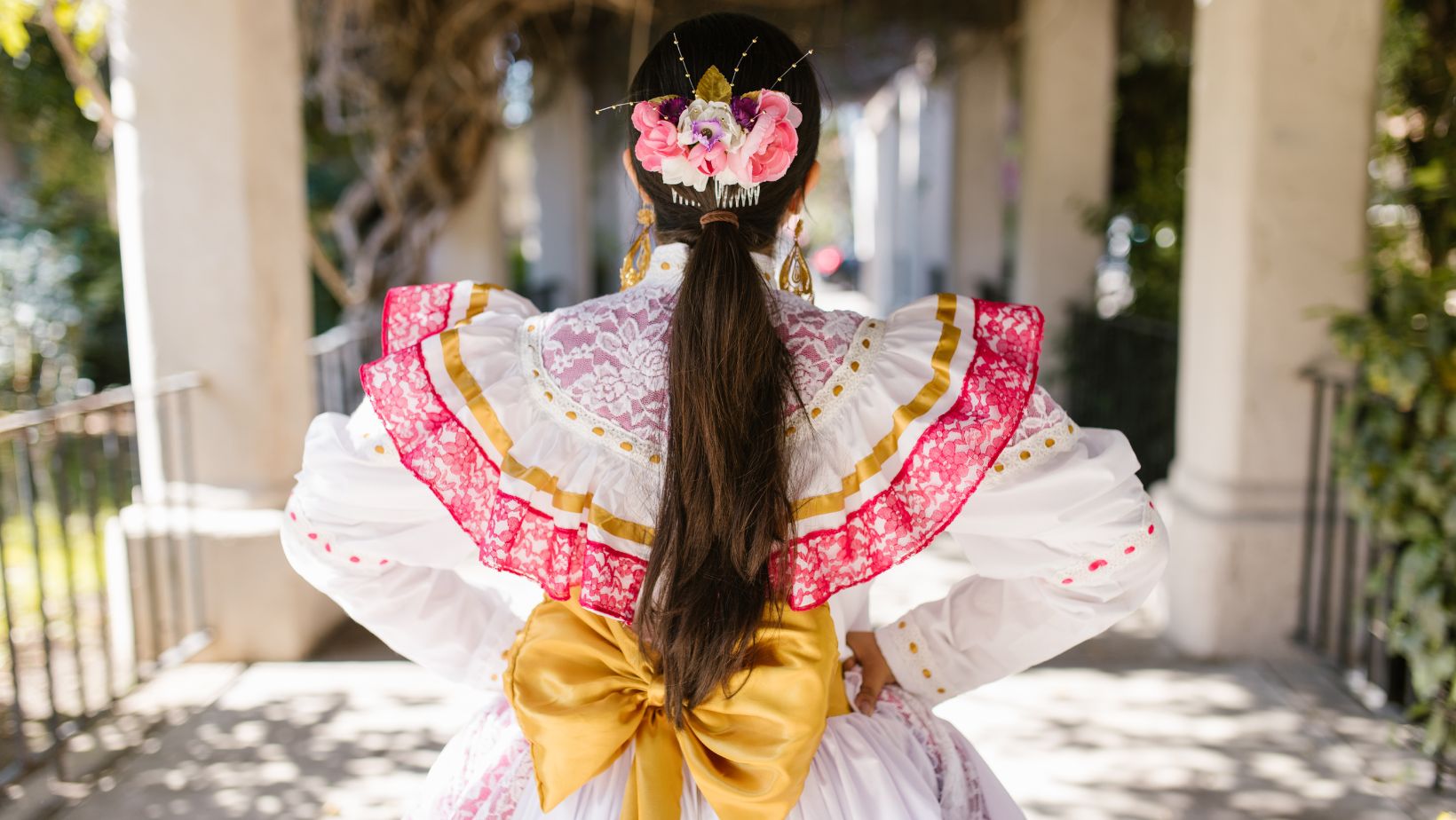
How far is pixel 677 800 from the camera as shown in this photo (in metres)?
1.18

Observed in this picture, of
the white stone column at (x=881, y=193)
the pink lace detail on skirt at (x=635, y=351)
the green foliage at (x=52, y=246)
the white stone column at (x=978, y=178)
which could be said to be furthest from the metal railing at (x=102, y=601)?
the white stone column at (x=881, y=193)

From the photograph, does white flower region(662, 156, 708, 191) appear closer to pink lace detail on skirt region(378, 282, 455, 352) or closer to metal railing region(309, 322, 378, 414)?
pink lace detail on skirt region(378, 282, 455, 352)

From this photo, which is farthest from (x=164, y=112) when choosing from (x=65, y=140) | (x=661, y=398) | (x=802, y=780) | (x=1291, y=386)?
(x=65, y=140)

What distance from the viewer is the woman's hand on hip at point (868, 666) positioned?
135 centimetres

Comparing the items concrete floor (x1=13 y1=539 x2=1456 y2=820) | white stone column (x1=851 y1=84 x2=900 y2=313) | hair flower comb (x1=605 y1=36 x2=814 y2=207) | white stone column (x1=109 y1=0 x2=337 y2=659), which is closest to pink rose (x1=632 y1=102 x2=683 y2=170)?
hair flower comb (x1=605 y1=36 x2=814 y2=207)

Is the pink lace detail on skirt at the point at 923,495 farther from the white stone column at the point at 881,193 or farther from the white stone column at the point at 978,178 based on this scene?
the white stone column at the point at 881,193

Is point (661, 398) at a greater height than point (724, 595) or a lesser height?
greater

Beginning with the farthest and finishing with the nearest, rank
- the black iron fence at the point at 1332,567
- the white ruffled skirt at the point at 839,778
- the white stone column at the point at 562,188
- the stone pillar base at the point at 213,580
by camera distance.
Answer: the white stone column at the point at 562,188, the stone pillar base at the point at 213,580, the black iron fence at the point at 1332,567, the white ruffled skirt at the point at 839,778

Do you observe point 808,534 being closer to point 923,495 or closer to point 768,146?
point 923,495

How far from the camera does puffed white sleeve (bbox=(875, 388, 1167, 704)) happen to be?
114 centimetres

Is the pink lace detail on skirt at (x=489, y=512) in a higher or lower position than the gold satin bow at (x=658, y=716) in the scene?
higher

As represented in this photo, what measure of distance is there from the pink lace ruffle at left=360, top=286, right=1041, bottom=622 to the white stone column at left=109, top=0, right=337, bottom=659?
2.41 metres

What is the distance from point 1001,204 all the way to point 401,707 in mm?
6083

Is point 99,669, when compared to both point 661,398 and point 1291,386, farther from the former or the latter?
point 1291,386
